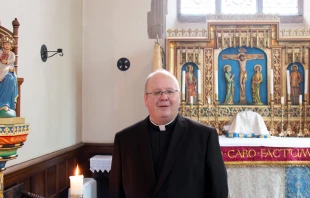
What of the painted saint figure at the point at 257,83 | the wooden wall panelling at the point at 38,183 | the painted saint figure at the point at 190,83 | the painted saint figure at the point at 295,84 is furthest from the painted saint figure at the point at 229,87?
the wooden wall panelling at the point at 38,183

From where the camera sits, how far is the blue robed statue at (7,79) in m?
2.43

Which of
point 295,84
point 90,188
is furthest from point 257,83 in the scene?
point 90,188

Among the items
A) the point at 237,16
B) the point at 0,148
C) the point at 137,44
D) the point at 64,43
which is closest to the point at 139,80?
the point at 137,44

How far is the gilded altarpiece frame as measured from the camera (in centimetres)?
532

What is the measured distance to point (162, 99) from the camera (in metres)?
2.20

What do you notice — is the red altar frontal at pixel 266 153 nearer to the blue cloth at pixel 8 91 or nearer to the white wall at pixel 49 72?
the white wall at pixel 49 72

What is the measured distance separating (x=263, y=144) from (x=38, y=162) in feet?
8.74

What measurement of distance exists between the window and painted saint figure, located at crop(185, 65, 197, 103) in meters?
1.63

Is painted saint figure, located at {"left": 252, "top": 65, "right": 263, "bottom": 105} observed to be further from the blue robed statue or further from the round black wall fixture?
the blue robed statue

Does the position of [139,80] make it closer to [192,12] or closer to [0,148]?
[192,12]

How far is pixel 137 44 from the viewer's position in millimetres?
6004

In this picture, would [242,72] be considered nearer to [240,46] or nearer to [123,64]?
[240,46]

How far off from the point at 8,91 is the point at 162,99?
1100 millimetres

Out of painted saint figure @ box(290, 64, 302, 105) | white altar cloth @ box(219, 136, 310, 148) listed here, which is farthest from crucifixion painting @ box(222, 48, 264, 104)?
white altar cloth @ box(219, 136, 310, 148)
